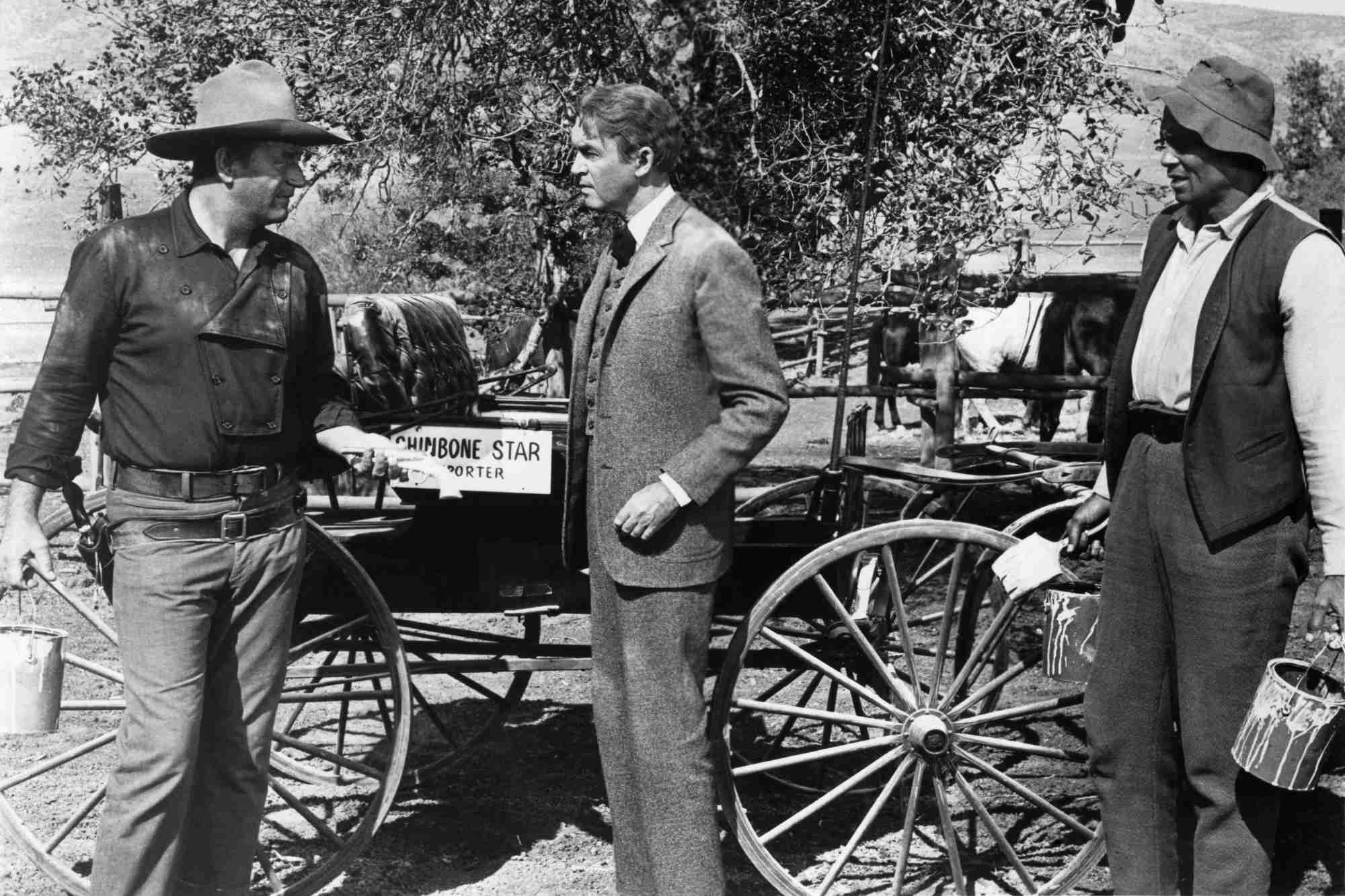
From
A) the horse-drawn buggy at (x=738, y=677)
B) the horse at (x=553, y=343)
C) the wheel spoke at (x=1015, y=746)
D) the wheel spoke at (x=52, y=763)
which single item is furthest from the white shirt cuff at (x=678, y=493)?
the horse at (x=553, y=343)

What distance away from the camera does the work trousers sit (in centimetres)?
307

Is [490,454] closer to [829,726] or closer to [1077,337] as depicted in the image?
[829,726]

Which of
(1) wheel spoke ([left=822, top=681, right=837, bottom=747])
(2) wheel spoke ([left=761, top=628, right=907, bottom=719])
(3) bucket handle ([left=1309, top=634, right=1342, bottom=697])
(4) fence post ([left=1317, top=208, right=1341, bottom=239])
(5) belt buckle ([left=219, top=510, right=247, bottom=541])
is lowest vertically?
(1) wheel spoke ([left=822, top=681, right=837, bottom=747])

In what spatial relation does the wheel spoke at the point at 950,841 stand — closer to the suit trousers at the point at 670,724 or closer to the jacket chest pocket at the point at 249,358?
the suit trousers at the point at 670,724

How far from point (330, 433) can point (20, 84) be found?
215 inches

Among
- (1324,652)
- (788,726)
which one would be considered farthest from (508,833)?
(1324,652)

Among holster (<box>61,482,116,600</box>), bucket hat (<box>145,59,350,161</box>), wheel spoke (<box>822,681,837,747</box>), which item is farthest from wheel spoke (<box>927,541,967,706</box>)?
holster (<box>61,482,116,600</box>)

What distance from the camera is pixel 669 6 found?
6.13 m

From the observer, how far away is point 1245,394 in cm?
299

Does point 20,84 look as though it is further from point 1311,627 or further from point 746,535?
point 1311,627

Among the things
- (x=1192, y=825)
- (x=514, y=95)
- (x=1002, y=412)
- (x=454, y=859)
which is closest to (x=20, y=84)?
(x=514, y=95)

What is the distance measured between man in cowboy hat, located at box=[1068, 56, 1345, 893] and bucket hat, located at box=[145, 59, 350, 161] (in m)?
1.95

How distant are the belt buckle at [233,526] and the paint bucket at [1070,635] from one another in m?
1.91

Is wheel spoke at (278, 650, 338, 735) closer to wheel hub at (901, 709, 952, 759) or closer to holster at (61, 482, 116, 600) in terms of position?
holster at (61, 482, 116, 600)
